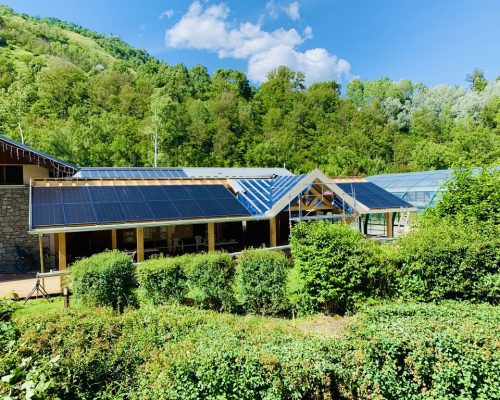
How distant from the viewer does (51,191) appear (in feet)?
49.2

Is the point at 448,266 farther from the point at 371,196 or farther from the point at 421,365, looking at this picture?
the point at 371,196

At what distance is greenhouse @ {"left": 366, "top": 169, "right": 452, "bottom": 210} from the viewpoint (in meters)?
30.6

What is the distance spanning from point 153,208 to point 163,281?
6322 mm

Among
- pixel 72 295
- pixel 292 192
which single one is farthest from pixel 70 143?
pixel 72 295

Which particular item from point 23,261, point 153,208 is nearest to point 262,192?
point 153,208

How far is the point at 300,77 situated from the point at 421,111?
2644 cm

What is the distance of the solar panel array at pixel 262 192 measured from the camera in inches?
703

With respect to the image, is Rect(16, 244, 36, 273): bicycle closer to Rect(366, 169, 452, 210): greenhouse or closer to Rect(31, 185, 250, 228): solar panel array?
Rect(31, 185, 250, 228): solar panel array

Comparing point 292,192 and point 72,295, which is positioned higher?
point 292,192

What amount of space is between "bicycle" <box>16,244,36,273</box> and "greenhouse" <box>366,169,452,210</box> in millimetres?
29899

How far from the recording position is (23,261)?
16266mm

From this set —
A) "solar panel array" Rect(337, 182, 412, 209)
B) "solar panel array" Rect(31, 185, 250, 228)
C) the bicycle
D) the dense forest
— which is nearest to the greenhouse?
"solar panel array" Rect(337, 182, 412, 209)

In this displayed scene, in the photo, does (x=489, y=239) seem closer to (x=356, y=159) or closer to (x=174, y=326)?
(x=174, y=326)

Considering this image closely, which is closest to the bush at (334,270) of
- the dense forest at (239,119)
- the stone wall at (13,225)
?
the stone wall at (13,225)
